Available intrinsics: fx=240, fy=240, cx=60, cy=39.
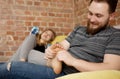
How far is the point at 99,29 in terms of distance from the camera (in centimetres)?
173

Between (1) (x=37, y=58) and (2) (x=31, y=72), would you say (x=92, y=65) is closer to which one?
(2) (x=31, y=72)

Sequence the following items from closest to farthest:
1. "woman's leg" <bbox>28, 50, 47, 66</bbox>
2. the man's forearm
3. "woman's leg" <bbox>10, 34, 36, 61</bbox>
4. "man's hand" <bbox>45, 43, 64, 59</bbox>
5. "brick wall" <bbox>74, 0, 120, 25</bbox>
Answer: the man's forearm, "man's hand" <bbox>45, 43, 64, 59</bbox>, "woman's leg" <bbox>28, 50, 47, 66</bbox>, "woman's leg" <bbox>10, 34, 36, 61</bbox>, "brick wall" <bbox>74, 0, 120, 25</bbox>

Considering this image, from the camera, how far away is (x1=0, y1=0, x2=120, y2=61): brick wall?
3562mm

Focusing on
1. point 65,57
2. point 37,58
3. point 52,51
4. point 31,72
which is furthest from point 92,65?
point 37,58

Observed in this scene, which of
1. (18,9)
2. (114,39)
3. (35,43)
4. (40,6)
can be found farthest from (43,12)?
(114,39)

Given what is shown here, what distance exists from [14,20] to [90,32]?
206 centimetres

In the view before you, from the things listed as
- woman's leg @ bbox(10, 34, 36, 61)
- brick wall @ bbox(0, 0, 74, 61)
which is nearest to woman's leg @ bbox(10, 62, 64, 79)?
woman's leg @ bbox(10, 34, 36, 61)

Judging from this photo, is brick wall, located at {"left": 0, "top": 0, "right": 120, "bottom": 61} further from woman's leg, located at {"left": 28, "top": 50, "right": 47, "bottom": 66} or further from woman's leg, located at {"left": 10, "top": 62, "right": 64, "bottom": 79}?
woman's leg, located at {"left": 10, "top": 62, "right": 64, "bottom": 79}

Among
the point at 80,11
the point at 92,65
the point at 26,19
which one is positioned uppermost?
the point at 80,11

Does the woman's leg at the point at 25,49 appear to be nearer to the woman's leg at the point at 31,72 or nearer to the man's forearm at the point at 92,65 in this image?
the woman's leg at the point at 31,72

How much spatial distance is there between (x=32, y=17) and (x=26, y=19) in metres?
0.10

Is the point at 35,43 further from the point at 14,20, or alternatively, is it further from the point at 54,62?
the point at 54,62

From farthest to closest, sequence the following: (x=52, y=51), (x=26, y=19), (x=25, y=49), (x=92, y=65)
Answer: (x=26, y=19) < (x=25, y=49) < (x=52, y=51) < (x=92, y=65)

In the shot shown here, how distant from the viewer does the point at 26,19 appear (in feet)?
12.0
